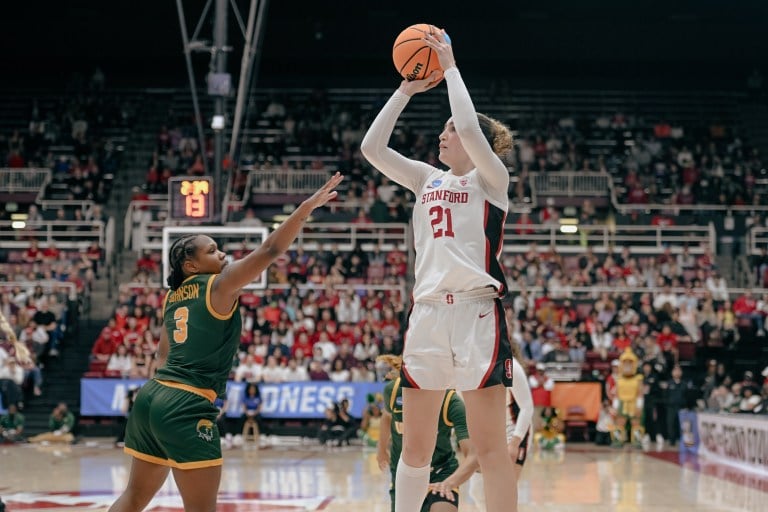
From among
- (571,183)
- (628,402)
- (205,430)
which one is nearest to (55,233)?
(571,183)

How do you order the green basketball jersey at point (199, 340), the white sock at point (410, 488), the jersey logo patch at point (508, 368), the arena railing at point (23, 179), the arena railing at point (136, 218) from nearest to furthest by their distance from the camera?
the jersey logo patch at point (508, 368) < the white sock at point (410, 488) < the green basketball jersey at point (199, 340) < the arena railing at point (136, 218) < the arena railing at point (23, 179)

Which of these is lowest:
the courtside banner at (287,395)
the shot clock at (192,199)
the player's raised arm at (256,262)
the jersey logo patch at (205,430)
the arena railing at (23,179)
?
the courtside banner at (287,395)

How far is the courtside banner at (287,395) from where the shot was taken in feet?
60.5

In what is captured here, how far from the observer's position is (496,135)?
16.7 ft

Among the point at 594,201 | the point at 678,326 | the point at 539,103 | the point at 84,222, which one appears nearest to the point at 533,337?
the point at 678,326

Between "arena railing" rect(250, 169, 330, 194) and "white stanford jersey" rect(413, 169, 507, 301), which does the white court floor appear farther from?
"arena railing" rect(250, 169, 330, 194)

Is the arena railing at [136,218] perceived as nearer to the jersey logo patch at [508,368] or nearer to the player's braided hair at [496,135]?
the player's braided hair at [496,135]

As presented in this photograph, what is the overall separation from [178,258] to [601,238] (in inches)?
745

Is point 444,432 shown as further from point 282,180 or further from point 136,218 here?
point 282,180

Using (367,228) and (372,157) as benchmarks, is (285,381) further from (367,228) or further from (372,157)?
(372,157)

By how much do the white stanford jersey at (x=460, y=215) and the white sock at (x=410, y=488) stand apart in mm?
763

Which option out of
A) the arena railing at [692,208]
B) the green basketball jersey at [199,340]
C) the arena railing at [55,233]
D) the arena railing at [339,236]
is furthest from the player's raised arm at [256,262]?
the arena railing at [692,208]

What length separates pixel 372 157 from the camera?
5020 millimetres

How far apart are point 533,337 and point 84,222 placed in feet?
33.3
